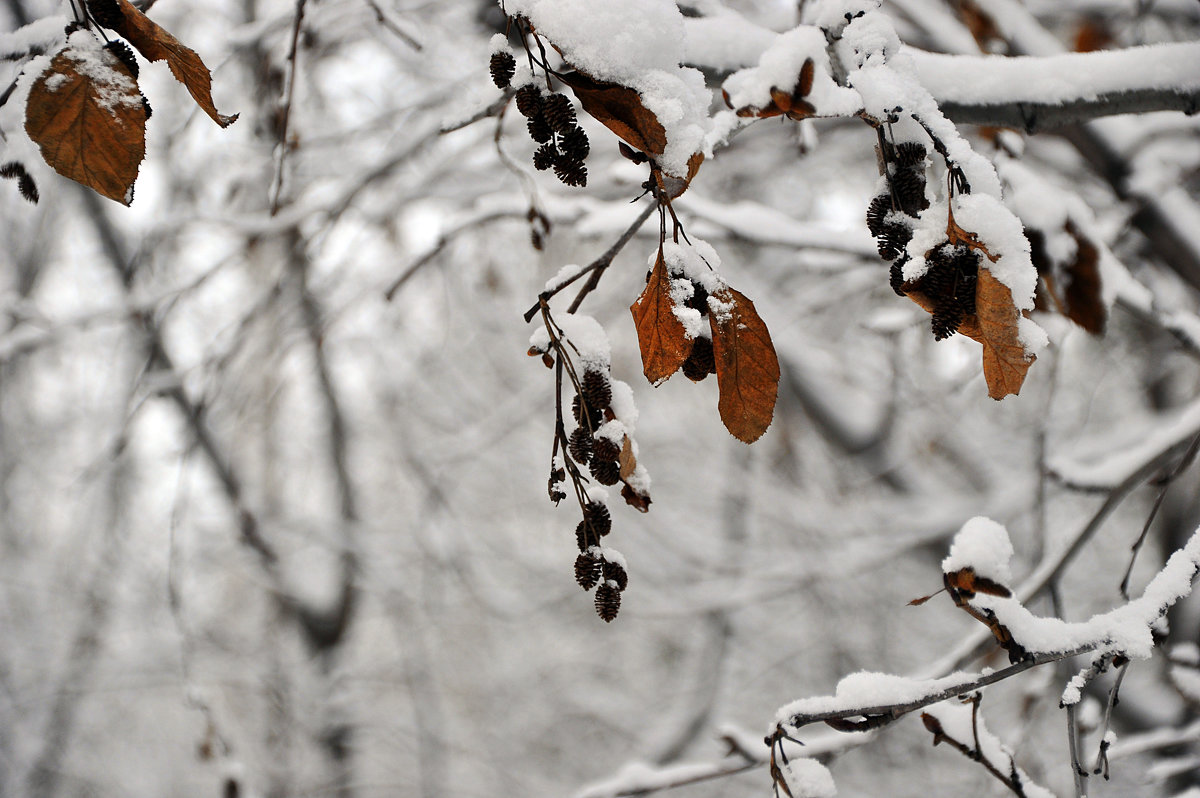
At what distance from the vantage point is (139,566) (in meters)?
3.78

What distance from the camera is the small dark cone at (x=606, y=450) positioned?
473mm

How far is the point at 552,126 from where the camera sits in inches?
16.1

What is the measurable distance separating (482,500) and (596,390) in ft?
12.0

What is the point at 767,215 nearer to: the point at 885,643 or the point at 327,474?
the point at 885,643

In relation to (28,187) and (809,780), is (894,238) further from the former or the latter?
(28,187)

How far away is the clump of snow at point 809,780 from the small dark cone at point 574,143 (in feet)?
1.82

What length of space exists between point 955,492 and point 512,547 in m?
2.34

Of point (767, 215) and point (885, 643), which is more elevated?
point (767, 215)

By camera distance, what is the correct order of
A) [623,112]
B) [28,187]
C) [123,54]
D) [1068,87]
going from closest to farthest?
1. [623,112]
2. [123,54]
3. [28,187]
4. [1068,87]

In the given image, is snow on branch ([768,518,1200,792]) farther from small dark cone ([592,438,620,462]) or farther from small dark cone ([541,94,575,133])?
small dark cone ([541,94,575,133])

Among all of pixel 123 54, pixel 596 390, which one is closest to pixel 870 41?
pixel 596 390

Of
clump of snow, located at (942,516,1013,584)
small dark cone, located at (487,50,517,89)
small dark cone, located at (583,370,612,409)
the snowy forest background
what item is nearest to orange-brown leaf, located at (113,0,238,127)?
small dark cone, located at (487,50,517,89)

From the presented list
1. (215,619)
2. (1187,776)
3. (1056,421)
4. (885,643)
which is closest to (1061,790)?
(885,643)

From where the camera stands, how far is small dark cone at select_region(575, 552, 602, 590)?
50cm
